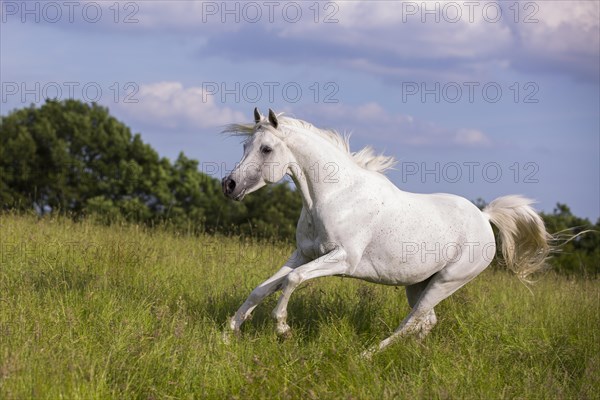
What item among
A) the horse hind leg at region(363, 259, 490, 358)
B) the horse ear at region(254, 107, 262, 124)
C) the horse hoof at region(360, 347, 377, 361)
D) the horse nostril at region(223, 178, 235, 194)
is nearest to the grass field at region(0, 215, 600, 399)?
the horse hoof at region(360, 347, 377, 361)

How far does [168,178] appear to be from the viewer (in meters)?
27.8

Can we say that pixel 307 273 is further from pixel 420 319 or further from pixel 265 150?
pixel 420 319

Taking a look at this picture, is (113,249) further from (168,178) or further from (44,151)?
(44,151)

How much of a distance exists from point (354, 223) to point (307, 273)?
0.69 m

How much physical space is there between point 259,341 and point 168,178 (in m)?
21.6

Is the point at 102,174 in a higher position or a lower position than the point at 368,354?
lower

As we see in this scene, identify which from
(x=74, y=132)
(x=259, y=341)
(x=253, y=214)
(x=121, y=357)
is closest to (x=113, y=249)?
(x=259, y=341)

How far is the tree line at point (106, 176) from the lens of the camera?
2638cm

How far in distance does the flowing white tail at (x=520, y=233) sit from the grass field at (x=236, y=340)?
1.95 ft

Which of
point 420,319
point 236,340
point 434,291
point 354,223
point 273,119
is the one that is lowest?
point 420,319

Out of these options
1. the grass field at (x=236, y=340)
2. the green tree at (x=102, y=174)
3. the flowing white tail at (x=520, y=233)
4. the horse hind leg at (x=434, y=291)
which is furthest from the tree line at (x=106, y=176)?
the horse hind leg at (x=434, y=291)

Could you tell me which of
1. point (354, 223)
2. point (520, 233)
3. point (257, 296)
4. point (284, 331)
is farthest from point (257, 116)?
point (520, 233)

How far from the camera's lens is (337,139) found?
7234 millimetres

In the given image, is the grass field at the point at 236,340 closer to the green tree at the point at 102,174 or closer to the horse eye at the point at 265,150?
the horse eye at the point at 265,150
